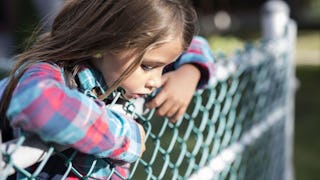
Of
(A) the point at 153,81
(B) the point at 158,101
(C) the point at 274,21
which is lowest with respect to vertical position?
(C) the point at 274,21

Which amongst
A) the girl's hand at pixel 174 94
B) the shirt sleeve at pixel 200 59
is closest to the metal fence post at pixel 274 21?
the shirt sleeve at pixel 200 59

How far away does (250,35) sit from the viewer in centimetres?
1523

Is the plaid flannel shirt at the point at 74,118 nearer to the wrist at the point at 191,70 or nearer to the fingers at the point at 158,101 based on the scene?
the fingers at the point at 158,101

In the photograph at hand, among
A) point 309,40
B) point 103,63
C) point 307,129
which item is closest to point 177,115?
point 103,63

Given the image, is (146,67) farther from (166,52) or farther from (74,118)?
(74,118)

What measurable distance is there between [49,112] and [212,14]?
15.1m

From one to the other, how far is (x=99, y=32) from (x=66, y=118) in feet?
1.18

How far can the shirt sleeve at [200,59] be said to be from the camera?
7.00ft

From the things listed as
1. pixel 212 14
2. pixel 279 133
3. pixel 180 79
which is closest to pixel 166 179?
pixel 279 133

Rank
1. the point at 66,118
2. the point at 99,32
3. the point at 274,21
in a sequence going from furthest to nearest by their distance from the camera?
the point at 274,21
the point at 99,32
the point at 66,118

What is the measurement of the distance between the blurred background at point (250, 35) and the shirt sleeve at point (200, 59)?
11 centimetres

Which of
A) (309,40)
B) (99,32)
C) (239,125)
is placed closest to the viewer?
(99,32)

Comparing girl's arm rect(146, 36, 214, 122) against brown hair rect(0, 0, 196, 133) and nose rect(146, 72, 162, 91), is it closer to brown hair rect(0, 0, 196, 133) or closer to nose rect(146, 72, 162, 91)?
nose rect(146, 72, 162, 91)

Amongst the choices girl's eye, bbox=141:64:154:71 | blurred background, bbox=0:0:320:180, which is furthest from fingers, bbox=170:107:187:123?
girl's eye, bbox=141:64:154:71
